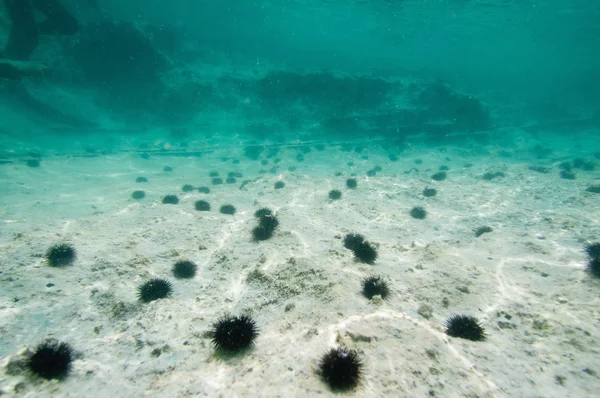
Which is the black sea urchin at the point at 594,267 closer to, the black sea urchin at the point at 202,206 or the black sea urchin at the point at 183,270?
the black sea urchin at the point at 183,270

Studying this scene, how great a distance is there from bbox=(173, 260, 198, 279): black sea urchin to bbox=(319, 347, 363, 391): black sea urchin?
508 cm

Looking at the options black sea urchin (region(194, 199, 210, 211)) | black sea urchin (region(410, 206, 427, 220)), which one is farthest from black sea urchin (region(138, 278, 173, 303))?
black sea urchin (region(410, 206, 427, 220))

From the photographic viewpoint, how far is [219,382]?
12.6 feet

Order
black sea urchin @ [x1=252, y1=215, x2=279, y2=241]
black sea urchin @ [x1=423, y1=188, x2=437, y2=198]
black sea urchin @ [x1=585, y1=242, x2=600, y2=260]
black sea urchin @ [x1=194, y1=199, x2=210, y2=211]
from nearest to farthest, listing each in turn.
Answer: black sea urchin @ [x1=585, y1=242, x2=600, y2=260] → black sea urchin @ [x1=252, y1=215, x2=279, y2=241] → black sea urchin @ [x1=194, y1=199, x2=210, y2=211] → black sea urchin @ [x1=423, y1=188, x2=437, y2=198]

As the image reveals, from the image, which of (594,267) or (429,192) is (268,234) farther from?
(429,192)

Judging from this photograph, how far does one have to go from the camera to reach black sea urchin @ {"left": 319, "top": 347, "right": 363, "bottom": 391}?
3.44 m

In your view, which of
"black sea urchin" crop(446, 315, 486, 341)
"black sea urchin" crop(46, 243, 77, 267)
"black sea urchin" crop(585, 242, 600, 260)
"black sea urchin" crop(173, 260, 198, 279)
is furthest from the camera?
"black sea urchin" crop(173, 260, 198, 279)

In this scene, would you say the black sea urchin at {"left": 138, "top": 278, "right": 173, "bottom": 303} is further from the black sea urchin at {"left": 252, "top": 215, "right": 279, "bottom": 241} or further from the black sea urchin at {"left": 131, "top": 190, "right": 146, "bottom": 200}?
the black sea urchin at {"left": 131, "top": 190, "right": 146, "bottom": 200}

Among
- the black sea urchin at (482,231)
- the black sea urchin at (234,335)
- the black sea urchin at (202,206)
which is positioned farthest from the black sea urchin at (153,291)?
the black sea urchin at (482,231)

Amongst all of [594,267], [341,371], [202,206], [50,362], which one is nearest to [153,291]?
[50,362]

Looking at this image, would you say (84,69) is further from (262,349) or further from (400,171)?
(262,349)

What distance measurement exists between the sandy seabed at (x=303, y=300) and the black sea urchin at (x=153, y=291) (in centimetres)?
20

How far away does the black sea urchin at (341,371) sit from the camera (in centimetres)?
344

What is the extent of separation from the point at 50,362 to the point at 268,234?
5784 mm
